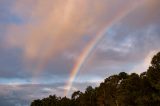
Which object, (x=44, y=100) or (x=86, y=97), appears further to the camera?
(x=44, y=100)

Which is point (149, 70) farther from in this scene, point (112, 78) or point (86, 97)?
point (86, 97)

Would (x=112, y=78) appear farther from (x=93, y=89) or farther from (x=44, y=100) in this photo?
(x=44, y=100)

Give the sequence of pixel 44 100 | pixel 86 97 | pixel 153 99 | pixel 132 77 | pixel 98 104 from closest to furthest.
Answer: pixel 153 99 < pixel 132 77 < pixel 98 104 < pixel 86 97 < pixel 44 100

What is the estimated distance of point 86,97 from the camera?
123250 mm

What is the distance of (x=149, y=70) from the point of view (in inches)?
3063

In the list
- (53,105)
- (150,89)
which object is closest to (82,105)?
(53,105)

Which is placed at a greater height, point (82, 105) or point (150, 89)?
point (82, 105)

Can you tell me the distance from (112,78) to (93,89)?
92.3 ft

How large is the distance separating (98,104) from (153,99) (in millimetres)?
36807

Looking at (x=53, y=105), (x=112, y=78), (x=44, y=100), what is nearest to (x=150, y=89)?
(x=112, y=78)

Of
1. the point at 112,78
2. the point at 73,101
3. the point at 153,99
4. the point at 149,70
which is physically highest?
the point at 73,101

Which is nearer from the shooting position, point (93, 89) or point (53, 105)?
point (93, 89)

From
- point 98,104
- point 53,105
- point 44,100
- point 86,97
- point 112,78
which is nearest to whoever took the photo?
point 112,78

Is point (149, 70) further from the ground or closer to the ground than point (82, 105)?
Result: closer to the ground
